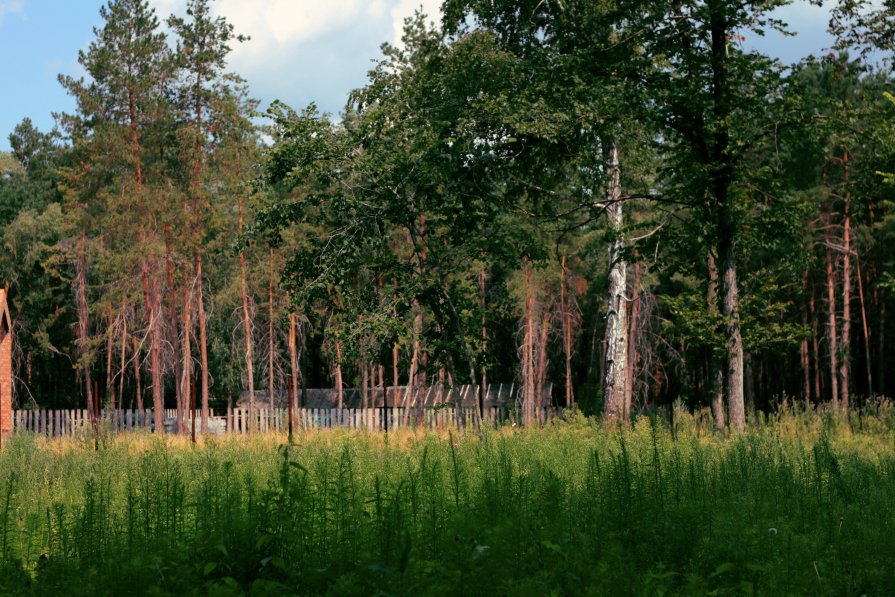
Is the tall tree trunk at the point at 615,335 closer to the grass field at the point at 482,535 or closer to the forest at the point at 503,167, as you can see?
the forest at the point at 503,167

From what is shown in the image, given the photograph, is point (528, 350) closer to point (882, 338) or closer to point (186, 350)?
point (186, 350)

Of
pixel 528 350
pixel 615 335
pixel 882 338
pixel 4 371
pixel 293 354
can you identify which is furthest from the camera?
pixel 528 350

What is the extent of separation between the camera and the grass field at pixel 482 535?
15.6ft

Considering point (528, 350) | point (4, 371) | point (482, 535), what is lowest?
point (482, 535)

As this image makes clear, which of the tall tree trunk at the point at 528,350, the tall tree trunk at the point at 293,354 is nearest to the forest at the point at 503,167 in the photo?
the tall tree trunk at the point at 293,354

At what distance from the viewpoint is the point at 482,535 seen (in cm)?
554

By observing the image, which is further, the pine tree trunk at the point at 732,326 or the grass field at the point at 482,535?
the pine tree trunk at the point at 732,326

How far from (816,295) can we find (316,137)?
32.1 m

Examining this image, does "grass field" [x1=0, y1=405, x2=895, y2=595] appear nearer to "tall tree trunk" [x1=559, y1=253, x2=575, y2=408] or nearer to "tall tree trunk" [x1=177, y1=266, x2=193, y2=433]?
"tall tree trunk" [x1=177, y1=266, x2=193, y2=433]

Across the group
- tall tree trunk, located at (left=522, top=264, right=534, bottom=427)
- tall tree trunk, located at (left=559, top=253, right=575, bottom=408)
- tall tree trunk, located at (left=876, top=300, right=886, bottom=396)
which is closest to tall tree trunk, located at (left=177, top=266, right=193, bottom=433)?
tall tree trunk, located at (left=522, top=264, right=534, bottom=427)

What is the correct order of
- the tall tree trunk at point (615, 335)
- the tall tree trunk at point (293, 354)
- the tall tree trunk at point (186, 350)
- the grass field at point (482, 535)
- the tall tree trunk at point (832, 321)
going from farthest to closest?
the tall tree trunk at point (832, 321) → the tall tree trunk at point (186, 350) → the tall tree trunk at point (293, 354) → the tall tree trunk at point (615, 335) → the grass field at point (482, 535)

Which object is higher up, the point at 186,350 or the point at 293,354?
the point at 186,350

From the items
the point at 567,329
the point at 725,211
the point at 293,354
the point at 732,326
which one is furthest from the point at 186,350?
the point at 725,211

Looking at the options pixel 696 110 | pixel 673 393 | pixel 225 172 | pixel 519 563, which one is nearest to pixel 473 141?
pixel 696 110
